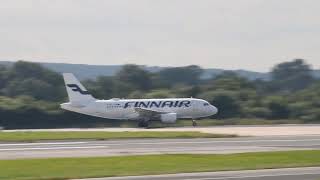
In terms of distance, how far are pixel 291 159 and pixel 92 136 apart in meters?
22.5

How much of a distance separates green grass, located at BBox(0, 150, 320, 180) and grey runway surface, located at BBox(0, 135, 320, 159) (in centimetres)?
324

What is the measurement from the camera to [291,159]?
3391 centimetres

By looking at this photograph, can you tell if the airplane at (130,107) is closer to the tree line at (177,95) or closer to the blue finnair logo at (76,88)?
the blue finnair logo at (76,88)

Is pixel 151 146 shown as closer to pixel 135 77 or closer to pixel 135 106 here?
pixel 135 106

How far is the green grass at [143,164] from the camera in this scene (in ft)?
94.4

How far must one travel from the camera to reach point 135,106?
77125 millimetres

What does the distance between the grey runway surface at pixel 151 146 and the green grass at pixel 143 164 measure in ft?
10.6

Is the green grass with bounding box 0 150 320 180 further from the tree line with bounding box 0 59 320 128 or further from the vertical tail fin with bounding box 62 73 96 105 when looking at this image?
the tree line with bounding box 0 59 320 128

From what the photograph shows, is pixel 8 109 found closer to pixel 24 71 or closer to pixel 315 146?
pixel 315 146

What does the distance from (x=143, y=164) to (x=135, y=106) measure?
45.3m

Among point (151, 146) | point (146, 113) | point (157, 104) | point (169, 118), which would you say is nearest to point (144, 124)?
point (146, 113)

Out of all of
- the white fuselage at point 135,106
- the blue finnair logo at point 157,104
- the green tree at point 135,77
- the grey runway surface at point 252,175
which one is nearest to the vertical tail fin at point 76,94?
the white fuselage at point 135,106

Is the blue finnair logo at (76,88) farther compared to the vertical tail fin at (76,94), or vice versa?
the blue finnair logo at (76,88)

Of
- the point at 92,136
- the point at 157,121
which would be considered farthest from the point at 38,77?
the point at 92,136
